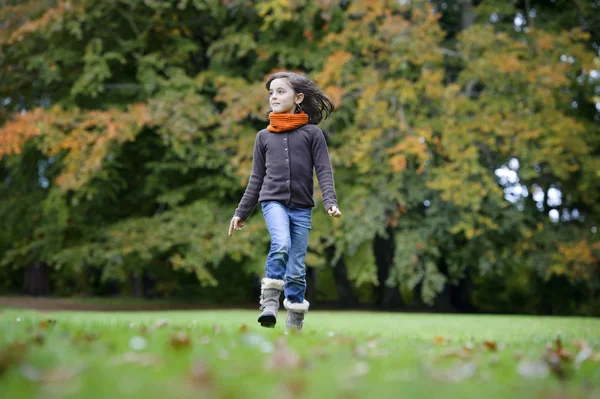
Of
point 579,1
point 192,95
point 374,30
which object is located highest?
point 579,1

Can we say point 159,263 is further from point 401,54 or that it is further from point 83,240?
point 401,54

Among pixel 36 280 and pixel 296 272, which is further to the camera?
pixel 36 280

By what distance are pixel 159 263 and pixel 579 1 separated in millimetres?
12317

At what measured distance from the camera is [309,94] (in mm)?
5512

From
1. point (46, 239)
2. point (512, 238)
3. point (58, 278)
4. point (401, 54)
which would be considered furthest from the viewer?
point (58, 278)

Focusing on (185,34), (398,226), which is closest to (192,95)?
(185,34)

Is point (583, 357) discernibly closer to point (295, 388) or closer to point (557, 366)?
point (557, 366)

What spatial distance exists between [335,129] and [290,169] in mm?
9908

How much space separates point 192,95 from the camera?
14523 millimetres

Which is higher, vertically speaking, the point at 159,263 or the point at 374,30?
the point at 374,30

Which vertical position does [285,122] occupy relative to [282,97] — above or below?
below

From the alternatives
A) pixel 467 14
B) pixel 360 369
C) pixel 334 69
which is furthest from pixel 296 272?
pixel 467 14

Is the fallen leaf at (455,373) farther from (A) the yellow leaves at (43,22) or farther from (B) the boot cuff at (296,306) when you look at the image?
(A) the yellow leaves at (43,22)

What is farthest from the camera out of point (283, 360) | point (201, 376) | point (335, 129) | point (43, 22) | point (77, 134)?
point (335, 129)
